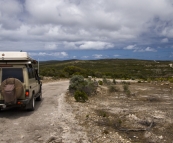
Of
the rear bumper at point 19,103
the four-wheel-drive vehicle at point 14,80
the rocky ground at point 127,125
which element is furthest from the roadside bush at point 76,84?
the rear bumper at point 19,103

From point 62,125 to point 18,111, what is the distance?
3282 mm

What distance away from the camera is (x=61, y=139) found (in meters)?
7.08

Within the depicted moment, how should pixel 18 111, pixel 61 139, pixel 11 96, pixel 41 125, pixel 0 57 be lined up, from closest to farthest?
pixel 61 139, pixel 41 125, pixel 11 96, pixel 0 57, pixel 18 111

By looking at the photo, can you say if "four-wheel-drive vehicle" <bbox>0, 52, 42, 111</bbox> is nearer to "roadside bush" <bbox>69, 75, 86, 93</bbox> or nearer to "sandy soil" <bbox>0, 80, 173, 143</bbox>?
"sandy soil" <bbox>0, 80, 173, 143</bbox>

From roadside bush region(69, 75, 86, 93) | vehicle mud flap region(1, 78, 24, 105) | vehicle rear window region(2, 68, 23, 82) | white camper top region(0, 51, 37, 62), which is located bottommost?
roadside bush region(69, 75, 86, 93)

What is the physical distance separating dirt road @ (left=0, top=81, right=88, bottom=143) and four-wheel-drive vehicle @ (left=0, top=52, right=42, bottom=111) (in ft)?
2.20

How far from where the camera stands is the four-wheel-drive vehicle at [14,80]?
9.50 metres

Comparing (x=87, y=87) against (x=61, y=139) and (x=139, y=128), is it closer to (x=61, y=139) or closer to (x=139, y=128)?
(x=139, y=128)

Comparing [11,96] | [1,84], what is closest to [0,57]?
[1,84]

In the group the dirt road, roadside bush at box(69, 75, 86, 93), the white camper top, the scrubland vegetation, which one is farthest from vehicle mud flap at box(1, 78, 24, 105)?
the scrubland vegetation

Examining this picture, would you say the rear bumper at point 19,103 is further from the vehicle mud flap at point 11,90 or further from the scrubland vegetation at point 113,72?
the scrubland vegetation at point 113,72

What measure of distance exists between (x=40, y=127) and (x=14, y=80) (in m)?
2.48

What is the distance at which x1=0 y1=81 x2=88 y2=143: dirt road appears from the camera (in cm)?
711

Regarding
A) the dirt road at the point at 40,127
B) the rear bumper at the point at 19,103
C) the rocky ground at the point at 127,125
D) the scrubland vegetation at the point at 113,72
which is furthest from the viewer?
the scrubland vegetation at the point at 113,72
